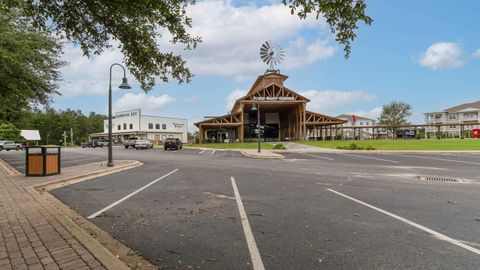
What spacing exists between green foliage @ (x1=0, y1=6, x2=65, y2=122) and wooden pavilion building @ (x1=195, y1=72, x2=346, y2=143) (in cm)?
3522

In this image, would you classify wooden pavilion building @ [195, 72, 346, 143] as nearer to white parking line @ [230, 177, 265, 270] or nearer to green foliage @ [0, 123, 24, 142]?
white parking line @ [230, 177, 265, 270]

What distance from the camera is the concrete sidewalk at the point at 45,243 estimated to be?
14.2 ft

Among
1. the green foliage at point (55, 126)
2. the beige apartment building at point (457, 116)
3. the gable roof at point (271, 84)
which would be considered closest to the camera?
the gable roof at point (271, 84)

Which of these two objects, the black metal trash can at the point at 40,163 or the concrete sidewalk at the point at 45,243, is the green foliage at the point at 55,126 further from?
the concrete sidewalk at the point at 45,243

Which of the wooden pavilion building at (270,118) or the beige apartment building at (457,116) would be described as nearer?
the wooden pavilion building at (270,118)

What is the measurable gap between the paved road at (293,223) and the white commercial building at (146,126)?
7609cm

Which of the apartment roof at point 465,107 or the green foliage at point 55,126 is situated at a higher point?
the apartment roof at point 465,107

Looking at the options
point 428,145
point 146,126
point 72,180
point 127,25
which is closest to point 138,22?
point 127,25

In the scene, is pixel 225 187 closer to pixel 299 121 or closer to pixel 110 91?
pixel 110 91

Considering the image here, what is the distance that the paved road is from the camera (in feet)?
15.2

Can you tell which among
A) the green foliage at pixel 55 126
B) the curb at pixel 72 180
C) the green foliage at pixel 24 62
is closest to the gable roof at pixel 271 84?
the green foliage at pixel 24 62

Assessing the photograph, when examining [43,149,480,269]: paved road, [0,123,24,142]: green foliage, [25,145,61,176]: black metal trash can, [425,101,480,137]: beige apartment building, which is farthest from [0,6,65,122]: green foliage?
[425,101,480,137]: beige apartment building

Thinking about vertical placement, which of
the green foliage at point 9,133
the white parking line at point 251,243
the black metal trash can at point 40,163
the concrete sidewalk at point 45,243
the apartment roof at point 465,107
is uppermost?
the apartment roof at point 465,107

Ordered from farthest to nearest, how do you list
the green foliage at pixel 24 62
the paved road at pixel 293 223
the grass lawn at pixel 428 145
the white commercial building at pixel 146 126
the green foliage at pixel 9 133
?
the green foliage at pixel 9 133 < the white commercial building at pixel 146 126 < the grass lawn at pixel 428 145 < the green foliage at pixel 24 62 < the paved road at pixel 293 223
